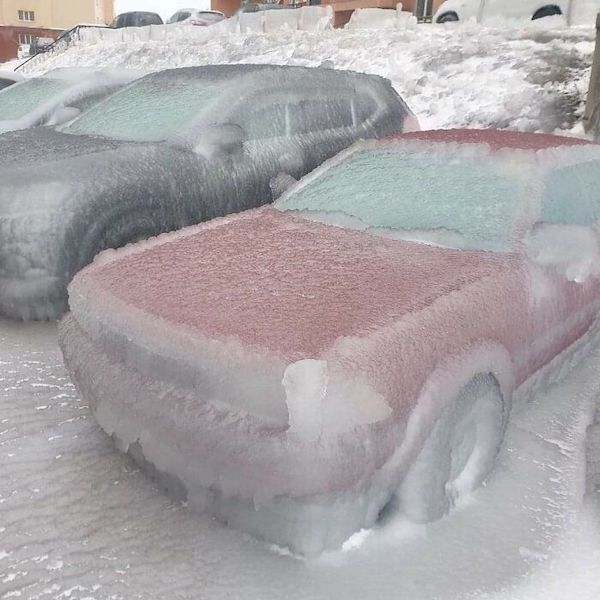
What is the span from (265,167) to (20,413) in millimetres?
2425

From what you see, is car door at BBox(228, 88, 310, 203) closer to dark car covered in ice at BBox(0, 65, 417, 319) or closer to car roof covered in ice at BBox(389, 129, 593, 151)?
dark car covered in ice at BBox(0, 65, 417, 319)

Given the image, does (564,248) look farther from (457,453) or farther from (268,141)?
(268,141)

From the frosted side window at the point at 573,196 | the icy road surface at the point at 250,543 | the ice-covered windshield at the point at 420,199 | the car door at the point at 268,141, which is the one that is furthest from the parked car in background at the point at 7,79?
the frosted side window at the point at 573,196

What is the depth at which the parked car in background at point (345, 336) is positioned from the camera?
1.85m

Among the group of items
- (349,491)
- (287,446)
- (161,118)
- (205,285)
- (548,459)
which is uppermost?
(161,118)

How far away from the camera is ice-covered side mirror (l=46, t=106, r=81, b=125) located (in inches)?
208

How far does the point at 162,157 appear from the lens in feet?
13.4

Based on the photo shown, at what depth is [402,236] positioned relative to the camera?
2.79 metres

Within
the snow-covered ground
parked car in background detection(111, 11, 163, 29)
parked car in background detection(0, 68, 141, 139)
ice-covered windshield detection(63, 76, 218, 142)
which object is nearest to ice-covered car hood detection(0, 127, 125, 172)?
ice-covered windshield detection(63, 76, 218, 142)

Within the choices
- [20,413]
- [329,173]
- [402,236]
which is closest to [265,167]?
[329,173]

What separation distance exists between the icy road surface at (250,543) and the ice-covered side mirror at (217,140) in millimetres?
2185

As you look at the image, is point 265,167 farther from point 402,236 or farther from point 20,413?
point 20,413

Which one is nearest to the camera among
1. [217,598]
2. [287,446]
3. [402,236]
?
[287,446]

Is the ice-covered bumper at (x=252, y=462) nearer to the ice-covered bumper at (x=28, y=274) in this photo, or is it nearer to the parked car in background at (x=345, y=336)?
the parked car in background at (x=345, y=336)
